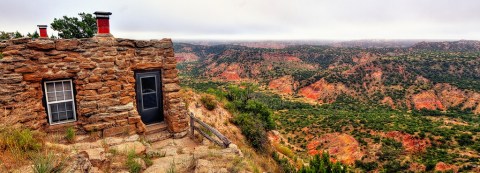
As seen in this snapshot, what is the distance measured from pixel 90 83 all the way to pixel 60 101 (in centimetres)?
95

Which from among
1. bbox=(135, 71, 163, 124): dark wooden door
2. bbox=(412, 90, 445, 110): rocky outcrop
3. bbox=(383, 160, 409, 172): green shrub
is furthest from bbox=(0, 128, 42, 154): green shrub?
bbox=(412, 90, 445, 110): rocky outcrop

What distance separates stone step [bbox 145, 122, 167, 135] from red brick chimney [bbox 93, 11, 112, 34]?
3301 mm

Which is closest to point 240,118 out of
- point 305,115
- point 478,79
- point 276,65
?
point 305,115

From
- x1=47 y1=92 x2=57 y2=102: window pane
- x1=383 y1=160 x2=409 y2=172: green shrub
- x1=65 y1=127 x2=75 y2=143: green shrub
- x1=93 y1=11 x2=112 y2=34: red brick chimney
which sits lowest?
x1=383 y1=160 x2=409 y2=172: green shrub

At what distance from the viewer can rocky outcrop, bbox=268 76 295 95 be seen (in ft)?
203

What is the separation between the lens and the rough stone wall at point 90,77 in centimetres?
673

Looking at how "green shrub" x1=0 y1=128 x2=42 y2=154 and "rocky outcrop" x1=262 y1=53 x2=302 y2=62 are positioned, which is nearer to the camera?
"green shrub" x1=0 y1=128 x2=42 y2=154

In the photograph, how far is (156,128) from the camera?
9.09 m

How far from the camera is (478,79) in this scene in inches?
2110

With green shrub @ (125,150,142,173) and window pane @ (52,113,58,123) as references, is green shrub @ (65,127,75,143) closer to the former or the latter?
window pane @ (52,113,58,123)

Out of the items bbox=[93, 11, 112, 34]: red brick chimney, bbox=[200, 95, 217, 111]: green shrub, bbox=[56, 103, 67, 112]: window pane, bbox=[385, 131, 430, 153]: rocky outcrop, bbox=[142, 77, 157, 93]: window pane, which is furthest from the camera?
bbox=[385, 131, 430, 153]: rocky outcrop

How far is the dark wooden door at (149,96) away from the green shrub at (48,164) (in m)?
3.87

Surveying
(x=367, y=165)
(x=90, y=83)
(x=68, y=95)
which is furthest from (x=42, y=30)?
(x=367, y=165)

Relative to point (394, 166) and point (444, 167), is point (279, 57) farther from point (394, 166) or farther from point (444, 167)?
point (444, 167)
